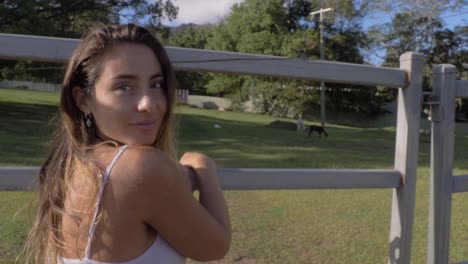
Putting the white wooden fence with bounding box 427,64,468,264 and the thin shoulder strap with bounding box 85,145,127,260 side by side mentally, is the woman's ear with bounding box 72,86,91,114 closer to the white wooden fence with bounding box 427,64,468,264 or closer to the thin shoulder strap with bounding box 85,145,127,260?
the thin shoulder strap with bounding box 85,145,127,260

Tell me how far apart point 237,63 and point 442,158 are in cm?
106

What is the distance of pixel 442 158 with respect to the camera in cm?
215

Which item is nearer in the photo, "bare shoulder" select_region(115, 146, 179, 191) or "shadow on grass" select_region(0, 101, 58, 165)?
"bare shoulder" select_region(115, 146, 179, 191)

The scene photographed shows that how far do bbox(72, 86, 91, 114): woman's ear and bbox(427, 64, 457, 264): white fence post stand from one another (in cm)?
158

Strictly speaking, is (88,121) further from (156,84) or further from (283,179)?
(283,179)

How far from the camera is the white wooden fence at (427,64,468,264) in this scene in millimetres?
2121

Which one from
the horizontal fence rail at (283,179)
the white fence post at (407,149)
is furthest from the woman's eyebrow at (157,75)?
the white fence post at (407,149)

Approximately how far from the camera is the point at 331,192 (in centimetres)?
563

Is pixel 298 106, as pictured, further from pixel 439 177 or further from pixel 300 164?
pixel 439 177

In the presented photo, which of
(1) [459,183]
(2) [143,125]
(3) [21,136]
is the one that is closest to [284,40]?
(3) [21,136]

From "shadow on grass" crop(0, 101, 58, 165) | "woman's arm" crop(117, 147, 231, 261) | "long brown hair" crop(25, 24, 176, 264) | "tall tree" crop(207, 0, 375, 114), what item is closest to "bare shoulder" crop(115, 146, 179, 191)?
"woman's arm" crop(117, 147, 231, 261)

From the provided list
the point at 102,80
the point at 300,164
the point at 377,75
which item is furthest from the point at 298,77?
the point at 300,164

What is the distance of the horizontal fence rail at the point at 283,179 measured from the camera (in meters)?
1.51

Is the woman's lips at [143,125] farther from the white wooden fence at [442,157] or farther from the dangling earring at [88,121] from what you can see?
the white wooden fence at [442,157]
